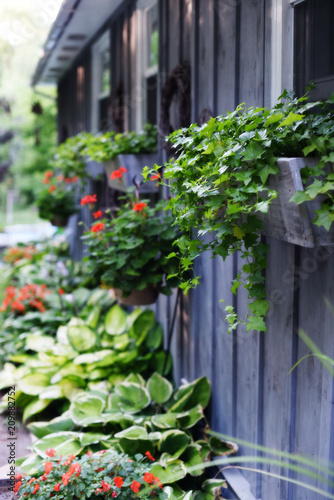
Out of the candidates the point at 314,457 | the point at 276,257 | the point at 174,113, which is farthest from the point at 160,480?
the point at 174,113

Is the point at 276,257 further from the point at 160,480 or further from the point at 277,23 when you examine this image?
the point at 160,480

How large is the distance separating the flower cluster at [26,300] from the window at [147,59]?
185 centimetres

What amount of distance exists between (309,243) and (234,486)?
4.56 ft

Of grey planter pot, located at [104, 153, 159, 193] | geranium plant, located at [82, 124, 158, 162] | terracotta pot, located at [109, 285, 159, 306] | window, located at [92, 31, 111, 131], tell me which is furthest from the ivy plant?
window, located at [92, 31, 111, 131]

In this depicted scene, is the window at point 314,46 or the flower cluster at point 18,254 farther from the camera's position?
the flower cluster at point 18,254

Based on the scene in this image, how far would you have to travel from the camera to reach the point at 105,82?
21.6 feet

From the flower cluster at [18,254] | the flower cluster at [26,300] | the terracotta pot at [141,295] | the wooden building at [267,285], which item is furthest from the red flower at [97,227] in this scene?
the flower cluster at [18,254]

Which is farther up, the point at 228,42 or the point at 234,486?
the point at 228,42

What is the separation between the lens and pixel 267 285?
224 centimetres

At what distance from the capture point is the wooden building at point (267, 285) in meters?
1.89

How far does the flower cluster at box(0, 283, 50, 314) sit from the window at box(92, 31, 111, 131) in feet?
6.59

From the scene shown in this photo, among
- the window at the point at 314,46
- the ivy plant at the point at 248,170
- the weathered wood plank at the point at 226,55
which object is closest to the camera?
the ivy plant at the point at 248,170

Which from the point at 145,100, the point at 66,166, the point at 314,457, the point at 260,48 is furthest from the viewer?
the point at 66,166

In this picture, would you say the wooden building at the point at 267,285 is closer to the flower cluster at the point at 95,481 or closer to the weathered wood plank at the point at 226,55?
the weathered wood plank at the point at 226,55
